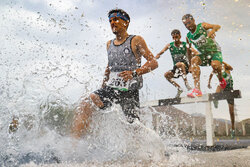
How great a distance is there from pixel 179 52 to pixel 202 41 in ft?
2.77

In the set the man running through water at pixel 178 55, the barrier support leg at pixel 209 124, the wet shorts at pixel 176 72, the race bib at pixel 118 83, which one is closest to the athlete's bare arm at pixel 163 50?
the man running through water at pixel 178 55

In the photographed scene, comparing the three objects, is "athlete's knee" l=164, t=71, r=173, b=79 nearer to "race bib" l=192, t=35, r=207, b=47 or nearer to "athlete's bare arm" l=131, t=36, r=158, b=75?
"race bib" l=192, t=35, r=207, b=47

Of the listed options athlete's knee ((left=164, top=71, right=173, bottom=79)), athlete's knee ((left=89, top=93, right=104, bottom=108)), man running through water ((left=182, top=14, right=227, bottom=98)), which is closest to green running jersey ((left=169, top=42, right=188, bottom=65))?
athlete's knee ((left=164, top=71, right=173, bottom=79))

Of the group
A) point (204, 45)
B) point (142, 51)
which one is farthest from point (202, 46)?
point (142, 51)

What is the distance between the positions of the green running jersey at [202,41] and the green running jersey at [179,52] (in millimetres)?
582

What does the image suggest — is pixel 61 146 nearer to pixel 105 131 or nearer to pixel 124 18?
pixel 105 131

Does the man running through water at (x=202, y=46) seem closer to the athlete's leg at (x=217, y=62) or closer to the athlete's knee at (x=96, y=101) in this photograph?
the athlete's leg at (x=217, y=62)

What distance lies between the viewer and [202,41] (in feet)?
14.3

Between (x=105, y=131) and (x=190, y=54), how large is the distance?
3101 millimetres

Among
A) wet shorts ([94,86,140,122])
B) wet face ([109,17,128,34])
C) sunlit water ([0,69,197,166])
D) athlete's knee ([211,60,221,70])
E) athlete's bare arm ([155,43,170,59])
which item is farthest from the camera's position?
athlete's bare arm ([155,43,170,59])

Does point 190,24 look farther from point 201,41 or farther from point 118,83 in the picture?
point 118,83

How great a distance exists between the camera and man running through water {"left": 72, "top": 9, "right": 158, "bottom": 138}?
2.46 meters

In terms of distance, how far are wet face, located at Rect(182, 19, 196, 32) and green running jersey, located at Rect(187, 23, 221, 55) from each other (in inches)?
3.3

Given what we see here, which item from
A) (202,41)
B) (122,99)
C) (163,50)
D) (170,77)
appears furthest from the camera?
(170,77)
